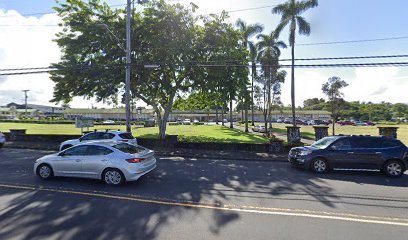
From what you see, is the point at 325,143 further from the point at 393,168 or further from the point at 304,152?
the point at 393,168

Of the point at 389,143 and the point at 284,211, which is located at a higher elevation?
the point at 389,143

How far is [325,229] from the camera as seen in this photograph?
446cm

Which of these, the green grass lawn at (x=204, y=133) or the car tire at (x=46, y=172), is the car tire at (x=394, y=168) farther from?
the car tire at (x=46, y=172)

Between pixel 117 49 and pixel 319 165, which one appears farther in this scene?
pixel 117 49

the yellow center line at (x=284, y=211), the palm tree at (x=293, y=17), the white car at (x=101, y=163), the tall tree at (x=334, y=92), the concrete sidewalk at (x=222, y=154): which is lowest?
the concrete sidewalk at (x=222, y=154)

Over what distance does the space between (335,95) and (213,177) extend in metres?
23.2

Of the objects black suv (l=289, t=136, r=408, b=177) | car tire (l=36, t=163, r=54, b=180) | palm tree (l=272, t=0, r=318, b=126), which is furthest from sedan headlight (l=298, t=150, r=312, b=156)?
palm tree (l=272, t=0, r=318, b=126)

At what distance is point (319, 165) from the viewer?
9531 millimetres

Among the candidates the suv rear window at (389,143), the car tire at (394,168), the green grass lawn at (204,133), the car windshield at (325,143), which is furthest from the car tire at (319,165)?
the green grass lawn at (204,133)

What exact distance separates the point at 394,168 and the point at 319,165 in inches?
103

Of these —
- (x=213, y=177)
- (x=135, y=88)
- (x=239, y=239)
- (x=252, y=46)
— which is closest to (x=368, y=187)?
(x=213, y=177)


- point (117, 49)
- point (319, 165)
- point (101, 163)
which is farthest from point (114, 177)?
point (117, 49)

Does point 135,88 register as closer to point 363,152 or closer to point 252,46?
point 363,152

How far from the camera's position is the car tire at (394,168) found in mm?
8930
